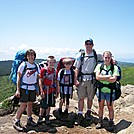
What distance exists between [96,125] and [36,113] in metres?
2.75

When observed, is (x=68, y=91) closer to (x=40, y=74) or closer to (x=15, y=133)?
(x=40, y=74)

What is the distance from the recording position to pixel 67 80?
9.05 meters

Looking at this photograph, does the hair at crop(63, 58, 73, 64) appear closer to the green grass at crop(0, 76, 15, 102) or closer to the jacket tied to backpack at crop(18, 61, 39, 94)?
the jacket tied to backpack at crop(18, 61, 39, 94)

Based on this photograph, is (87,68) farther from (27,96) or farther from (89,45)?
(27,96)

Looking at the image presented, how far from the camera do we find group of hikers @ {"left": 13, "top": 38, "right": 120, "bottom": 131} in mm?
8234

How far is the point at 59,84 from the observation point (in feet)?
29.9

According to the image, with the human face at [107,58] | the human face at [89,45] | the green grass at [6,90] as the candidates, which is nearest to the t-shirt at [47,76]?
the human face at [89,45]

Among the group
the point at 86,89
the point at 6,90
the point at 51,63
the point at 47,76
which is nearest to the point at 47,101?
the point at 47,76

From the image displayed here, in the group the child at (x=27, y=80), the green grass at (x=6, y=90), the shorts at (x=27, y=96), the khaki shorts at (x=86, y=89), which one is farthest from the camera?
the green grass at (x=6, y=90)

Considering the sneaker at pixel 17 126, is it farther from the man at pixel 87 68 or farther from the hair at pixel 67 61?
the hair at pixel 67 61

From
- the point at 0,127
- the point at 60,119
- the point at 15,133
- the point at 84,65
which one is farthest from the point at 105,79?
the point at 0,127

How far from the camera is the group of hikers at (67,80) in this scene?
8.23 metres

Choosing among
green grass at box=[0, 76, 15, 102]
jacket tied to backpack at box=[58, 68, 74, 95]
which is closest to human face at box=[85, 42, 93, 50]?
jacket tied to backpack at box=[58, 68, 74, 95]

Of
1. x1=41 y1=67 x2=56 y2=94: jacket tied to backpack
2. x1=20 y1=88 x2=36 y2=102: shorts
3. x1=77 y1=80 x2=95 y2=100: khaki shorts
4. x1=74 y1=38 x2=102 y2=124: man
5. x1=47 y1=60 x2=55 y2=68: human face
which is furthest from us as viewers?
x1=77 y1=80 x2=95 y2=100: khaki shorts
